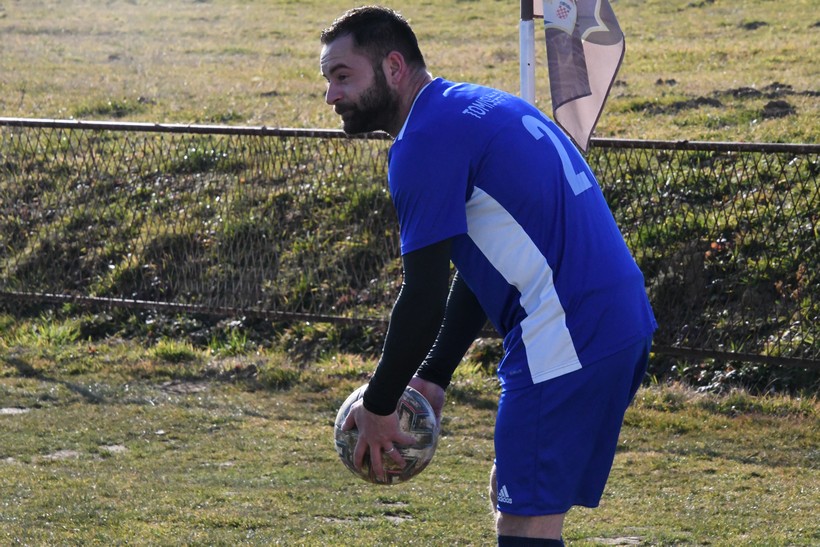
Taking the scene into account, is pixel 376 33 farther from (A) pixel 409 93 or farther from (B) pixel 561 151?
(B) pixel 561 151

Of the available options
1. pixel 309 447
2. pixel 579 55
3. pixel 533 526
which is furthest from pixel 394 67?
pixel 309 447

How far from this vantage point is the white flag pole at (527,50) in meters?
5.77

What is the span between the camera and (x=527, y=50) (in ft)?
18.9

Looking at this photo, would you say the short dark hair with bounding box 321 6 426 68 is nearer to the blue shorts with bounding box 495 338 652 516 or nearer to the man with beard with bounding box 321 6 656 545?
the man with beard with bounding box 321 6 656 545

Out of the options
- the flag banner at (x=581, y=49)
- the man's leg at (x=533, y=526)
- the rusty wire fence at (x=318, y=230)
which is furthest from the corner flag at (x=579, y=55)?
the man's leg at (x=533, y=526)

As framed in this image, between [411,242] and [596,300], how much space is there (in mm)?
549

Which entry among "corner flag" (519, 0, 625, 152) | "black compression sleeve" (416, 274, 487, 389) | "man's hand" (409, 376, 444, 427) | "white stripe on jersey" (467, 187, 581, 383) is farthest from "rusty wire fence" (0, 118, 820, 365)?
"white stripe on jersey" (467, 187, 581, 383)

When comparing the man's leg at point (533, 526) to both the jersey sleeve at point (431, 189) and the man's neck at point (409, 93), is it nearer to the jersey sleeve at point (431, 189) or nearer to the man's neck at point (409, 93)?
the jersey sleeve at point (431, 189)

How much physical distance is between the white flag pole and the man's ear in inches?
93.8

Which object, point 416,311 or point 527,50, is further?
point 527,50

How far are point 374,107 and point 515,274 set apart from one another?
655 millimetres

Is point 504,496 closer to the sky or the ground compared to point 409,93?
closer to the ground

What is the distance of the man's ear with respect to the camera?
344 centimetres

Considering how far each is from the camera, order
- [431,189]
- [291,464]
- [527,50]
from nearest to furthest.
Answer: [431,189] < [527,50] < [291,464]
